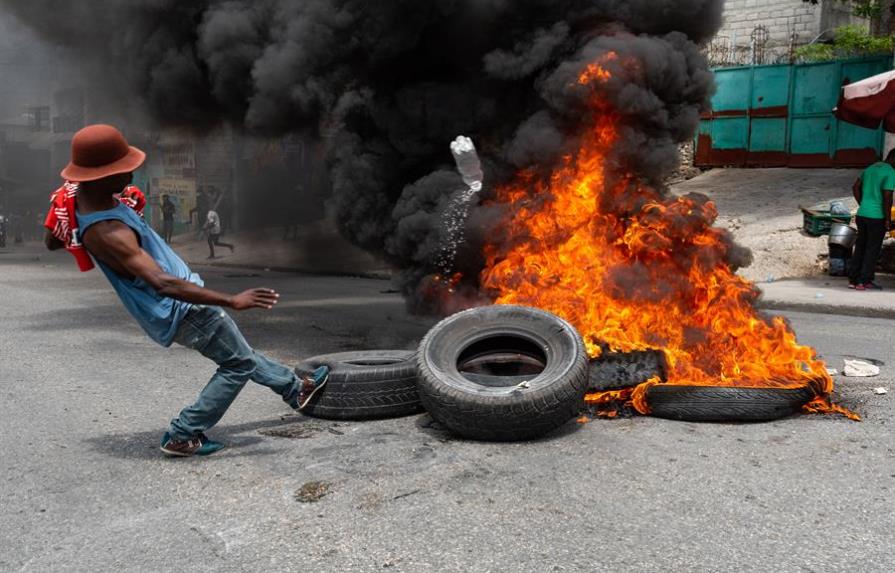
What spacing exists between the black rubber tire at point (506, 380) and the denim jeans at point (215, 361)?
3.25ft

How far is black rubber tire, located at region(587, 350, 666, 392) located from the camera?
488 cm

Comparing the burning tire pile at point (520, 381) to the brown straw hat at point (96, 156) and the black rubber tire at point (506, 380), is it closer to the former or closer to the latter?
the black rubber tire at point (506, 380)

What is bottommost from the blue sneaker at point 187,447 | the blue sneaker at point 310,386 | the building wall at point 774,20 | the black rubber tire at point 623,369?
the blue sneaker at point 187,447

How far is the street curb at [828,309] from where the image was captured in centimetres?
934

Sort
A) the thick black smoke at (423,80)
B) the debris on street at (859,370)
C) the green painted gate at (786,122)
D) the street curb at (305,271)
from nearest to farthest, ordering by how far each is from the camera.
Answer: the debris on street at (859,370)
the thick black smoke at (423,80)
the street curb at (305,271)
the green painted gate at (786,122)

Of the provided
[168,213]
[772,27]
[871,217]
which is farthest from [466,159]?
[168,213]

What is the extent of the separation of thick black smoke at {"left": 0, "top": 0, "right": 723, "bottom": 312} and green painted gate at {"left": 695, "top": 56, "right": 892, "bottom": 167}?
1073 centimetres

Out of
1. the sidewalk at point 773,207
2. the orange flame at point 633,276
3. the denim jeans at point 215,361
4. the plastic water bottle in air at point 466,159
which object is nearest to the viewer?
the denim jeans at point 215,361

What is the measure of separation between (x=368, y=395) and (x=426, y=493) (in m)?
1.28

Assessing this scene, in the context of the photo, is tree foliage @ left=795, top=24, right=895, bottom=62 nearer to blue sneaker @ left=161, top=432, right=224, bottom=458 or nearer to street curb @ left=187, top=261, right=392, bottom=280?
street curb @ left=187, top=261, right=392, bottom=280

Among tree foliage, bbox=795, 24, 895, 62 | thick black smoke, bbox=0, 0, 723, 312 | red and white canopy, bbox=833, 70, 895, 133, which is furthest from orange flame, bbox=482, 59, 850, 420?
tree foliage, bbox=795, 24, 895, 62

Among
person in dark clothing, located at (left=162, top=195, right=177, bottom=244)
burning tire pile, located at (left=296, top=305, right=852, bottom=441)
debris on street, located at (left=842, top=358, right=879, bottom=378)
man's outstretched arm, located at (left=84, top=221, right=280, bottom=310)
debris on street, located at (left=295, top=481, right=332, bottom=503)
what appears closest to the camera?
debris on street, located at (left=295, top=481, right=332, bottom=503)

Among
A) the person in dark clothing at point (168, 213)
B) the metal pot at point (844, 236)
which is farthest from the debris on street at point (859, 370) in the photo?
the person in dark clothing at point (168, 213)

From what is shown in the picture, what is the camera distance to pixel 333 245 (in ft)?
54.9
